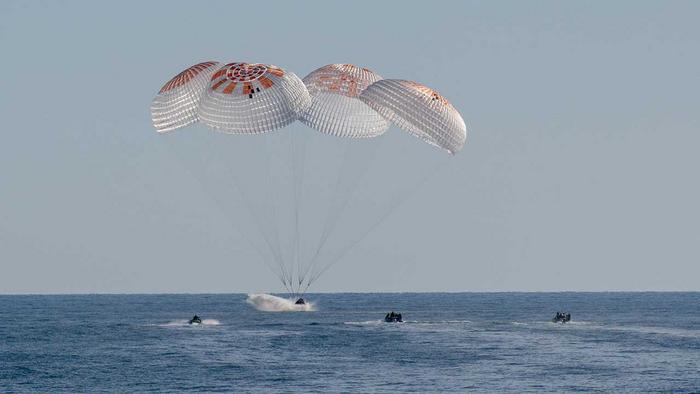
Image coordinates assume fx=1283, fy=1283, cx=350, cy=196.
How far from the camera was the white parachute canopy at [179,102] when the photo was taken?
2122 inches

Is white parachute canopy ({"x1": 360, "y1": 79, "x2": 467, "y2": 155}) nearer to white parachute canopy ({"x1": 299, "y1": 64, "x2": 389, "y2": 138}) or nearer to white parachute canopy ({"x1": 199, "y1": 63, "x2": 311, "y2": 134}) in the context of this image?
white parachute canopy ({"x1": 299, "y1": 64, "x2": 389, "y2": 138})

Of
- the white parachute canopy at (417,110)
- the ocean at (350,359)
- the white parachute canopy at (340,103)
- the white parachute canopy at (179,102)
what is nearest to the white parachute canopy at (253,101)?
the white parachute canopy at (179,102)

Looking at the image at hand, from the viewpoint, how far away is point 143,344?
74.4 m

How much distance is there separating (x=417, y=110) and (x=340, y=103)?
4.79 m

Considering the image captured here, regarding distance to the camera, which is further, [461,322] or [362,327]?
[461,322]

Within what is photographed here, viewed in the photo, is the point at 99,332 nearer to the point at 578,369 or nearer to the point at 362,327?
the point at 362,327

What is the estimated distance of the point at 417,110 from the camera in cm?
5278

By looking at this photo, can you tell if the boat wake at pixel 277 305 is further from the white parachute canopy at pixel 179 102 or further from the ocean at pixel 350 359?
the white parachute canopy at pixel 179 102

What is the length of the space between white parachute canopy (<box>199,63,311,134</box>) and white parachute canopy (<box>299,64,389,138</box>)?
225 centimetres

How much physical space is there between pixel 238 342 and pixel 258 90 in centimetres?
2569

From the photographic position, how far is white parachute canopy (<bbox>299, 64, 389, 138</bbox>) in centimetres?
5522

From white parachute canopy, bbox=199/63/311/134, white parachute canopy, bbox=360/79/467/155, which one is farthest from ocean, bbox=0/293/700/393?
white parachute canopy, bbox=199/63/311/134

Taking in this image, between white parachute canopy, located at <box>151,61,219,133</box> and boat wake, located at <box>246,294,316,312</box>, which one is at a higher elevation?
white parachute canopy, located at <box>151,61,219,133</box>

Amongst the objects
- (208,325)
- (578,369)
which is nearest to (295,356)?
(578,369)
